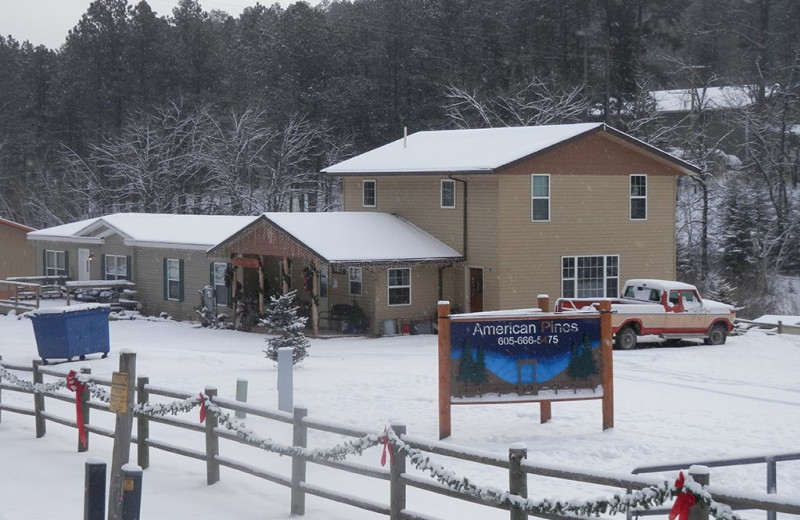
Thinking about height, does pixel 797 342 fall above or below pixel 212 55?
below

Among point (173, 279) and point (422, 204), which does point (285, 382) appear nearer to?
point (422, 204)

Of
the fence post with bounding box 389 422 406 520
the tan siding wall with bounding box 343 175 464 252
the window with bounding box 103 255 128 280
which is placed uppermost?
the tan siding wall with bounding box 343 175 464 252

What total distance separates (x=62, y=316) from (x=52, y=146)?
5441cm

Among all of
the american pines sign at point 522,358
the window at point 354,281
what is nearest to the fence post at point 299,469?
the american pines sign at point 522,358

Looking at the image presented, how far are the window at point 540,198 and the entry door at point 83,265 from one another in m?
18.8

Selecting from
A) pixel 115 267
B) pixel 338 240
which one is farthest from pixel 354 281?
pixel 115 267

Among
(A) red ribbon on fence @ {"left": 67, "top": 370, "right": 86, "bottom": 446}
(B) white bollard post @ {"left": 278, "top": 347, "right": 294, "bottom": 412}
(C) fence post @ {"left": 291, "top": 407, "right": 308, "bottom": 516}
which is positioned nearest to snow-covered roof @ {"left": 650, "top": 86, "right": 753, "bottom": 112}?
(B) white bollard post @ {"left": 278, "top": 347, "right": 294, "bottom": 412}

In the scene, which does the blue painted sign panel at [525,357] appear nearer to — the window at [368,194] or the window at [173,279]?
the window at [368,194]

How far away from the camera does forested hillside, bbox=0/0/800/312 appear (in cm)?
5816

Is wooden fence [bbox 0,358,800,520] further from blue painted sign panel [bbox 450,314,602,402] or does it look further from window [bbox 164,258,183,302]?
window [bbox 164,258,183,302]

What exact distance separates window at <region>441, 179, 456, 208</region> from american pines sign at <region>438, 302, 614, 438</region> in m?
17.6

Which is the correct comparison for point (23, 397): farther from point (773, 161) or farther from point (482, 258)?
point (773, 161)

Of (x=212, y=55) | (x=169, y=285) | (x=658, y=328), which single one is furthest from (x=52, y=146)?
(x=658, y=328)

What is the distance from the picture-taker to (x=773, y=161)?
57125mm
